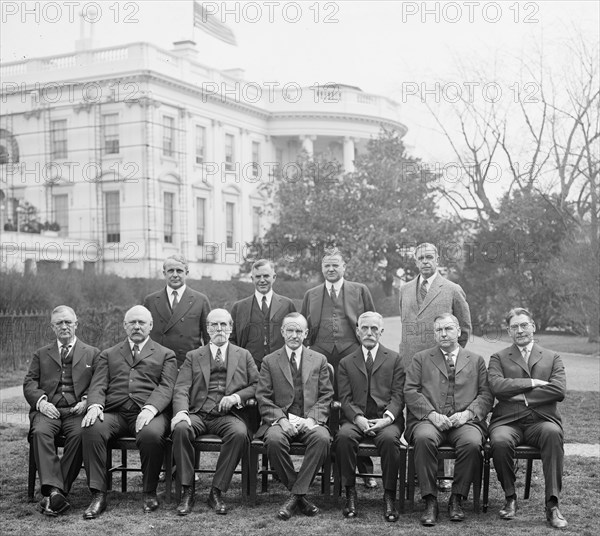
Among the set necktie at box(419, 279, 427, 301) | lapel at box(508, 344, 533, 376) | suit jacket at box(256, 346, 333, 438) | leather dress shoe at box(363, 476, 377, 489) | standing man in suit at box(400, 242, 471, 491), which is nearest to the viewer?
lapel at box(508, 344, 533, 376)

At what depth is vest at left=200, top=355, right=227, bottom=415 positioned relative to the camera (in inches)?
301

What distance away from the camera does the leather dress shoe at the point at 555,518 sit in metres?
6.54

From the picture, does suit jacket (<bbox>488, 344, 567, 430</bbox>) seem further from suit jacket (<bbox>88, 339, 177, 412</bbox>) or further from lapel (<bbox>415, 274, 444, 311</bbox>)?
suit jacket (<bbox>88, 339, 177, 412</bbox>)

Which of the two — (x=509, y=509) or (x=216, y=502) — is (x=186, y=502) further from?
(x=509, y=509)

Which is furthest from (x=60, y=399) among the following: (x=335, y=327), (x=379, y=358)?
(x=379, y=358)

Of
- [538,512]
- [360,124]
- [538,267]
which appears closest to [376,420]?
[538,512]

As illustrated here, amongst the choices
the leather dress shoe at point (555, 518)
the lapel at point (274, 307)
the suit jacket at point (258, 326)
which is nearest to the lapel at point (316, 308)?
the suit jacket at point (258, 326)

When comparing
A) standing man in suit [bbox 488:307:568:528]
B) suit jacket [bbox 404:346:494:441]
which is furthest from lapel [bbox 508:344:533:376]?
suit jacket [bbox 404:346:494:441]

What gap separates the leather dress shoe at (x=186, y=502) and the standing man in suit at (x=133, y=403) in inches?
9.1

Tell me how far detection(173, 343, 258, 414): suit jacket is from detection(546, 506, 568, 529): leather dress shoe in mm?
2710

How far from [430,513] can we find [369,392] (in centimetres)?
128

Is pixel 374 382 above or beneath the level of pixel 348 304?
beneath

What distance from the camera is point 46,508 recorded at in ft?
22.7

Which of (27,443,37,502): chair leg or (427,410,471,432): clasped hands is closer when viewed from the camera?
(427,410,471,432): clasped hands
